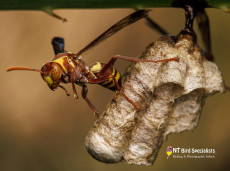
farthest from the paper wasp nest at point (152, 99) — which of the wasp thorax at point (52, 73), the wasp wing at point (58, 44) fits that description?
the wasp wing at point (58, 44)

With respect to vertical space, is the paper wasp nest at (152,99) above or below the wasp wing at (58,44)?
below

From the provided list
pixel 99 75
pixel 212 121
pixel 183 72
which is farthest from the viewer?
pixel 212 121

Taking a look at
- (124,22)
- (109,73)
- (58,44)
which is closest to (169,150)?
(109,73)

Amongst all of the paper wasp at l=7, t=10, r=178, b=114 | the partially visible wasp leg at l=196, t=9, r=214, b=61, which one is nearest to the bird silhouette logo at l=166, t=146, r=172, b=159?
the paper wasp at l=7, t=10, r=178, b=114

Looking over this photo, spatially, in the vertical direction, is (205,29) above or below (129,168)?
above

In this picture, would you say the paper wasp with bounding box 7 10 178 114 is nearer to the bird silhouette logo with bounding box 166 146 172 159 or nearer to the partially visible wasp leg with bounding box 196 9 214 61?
the partially visible wasp leg with bounding box 196 9 214 61

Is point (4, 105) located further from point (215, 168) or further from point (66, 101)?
point (215, 168)

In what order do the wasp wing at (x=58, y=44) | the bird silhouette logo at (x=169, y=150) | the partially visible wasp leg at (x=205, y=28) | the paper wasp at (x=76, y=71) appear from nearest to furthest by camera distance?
the partially visible wasp leg at (x=205, y=28) < the paper wasp at (x=76, y=71) < the wasp wing at (x=58, y=44) < the bird silhouette logo at (x=169, y=150)

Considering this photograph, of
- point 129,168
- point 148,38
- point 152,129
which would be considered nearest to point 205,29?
point 152,129

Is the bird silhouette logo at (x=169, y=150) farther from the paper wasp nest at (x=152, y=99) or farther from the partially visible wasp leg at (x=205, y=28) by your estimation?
the partially visible wasp leg at (x=205, y=28)
